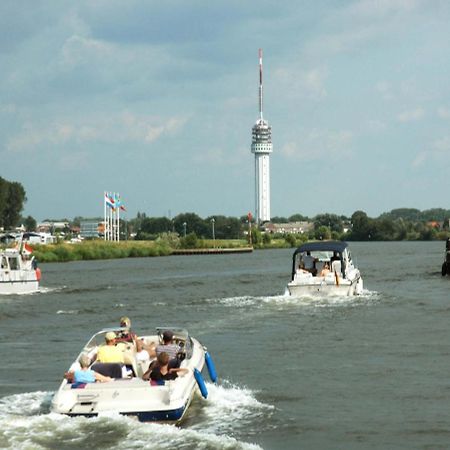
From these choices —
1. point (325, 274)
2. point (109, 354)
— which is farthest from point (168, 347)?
point (325, 274)

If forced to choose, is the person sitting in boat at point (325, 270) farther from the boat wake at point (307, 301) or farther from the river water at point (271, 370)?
the river water at point (271, 370)

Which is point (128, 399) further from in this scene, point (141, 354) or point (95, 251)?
point (95, 251)

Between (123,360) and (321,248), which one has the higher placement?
(321,248)

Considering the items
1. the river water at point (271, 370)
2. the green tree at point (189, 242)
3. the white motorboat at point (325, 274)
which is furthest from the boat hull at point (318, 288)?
the green tree at point (189, 242)

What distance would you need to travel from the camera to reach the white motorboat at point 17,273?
2345 inches

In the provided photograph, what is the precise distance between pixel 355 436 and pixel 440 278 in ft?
168

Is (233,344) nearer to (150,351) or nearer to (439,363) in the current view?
(439,363)

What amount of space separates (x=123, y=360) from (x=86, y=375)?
68.1 inches

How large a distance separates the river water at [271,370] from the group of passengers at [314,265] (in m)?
2.04

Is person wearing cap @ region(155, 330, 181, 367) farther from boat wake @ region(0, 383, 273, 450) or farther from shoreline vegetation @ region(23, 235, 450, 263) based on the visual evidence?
shoreline vegetation @ region(23, 235, 450, 263)

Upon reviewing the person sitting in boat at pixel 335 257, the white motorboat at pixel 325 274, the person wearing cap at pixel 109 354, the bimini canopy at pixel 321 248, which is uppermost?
the bimini canopy at pixel 321 248

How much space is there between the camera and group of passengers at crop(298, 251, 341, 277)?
46.1 meters

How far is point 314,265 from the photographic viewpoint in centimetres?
4784

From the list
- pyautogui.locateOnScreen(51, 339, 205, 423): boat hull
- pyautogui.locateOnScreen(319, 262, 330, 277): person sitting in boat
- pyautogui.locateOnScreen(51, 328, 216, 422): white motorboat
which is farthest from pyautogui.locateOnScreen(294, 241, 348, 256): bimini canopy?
pyautogui.locateOnScreen(51, 339, 205, 423): boat hull
